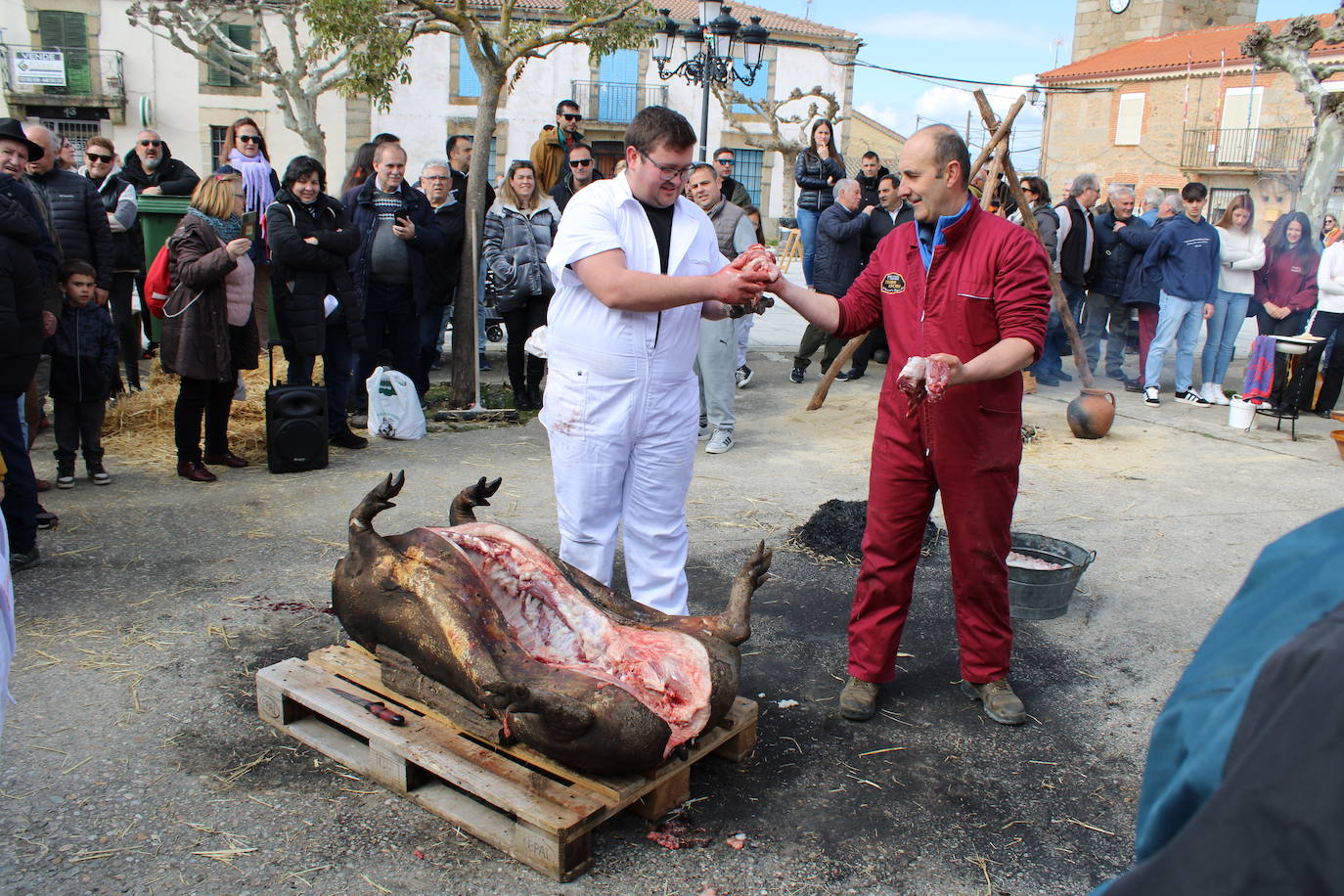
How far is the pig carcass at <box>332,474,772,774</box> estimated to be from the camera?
313cm

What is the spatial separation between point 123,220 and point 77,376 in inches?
138

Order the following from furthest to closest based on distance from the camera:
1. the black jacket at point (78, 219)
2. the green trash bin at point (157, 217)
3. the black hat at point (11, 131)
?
the green trash bin at point (157, 217) < the black jacket at point (78, 219) < the black hat at point (11, 131)

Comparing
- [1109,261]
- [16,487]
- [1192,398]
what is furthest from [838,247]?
[16,487]

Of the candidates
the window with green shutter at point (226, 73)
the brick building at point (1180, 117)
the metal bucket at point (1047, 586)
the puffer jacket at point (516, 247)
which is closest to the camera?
the metal bucket at point (1047, 586)

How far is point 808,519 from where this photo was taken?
21.3 ft

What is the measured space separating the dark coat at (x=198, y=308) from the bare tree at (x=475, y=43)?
2.59 meters

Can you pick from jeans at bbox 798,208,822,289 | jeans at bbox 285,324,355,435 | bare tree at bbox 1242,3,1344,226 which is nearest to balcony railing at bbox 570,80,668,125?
bare tree at bbox 1242,3,1344,226

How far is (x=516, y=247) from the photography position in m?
9.14

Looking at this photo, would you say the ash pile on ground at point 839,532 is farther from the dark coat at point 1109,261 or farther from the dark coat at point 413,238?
the dark coat at point 1109,261

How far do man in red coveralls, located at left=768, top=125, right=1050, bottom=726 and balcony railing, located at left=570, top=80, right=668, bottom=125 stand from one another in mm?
37891

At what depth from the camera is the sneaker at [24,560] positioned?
17.3ft

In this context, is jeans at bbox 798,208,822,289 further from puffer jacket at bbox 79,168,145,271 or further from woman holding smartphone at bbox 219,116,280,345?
puffer jacket at bbox 79,168,145,271

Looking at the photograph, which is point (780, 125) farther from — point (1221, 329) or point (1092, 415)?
point (1092, 415)

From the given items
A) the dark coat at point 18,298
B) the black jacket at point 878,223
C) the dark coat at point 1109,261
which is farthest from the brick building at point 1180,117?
the dark coat at point 18,298
